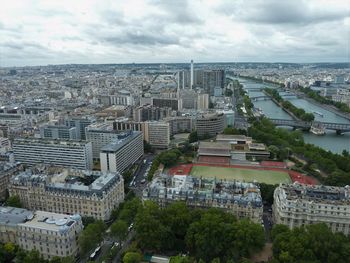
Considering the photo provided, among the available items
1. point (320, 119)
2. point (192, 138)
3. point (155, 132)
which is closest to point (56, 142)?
point (155, 132)

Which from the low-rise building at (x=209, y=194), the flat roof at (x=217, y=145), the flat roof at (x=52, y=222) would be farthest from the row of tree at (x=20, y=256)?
the flat roof at (x=217, y=145)

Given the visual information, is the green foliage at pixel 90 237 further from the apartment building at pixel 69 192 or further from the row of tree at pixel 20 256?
the apartment building at pixel 69 192

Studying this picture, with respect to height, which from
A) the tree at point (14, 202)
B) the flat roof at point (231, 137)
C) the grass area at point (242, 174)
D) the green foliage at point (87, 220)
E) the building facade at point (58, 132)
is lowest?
the grass area at point (242, 174)

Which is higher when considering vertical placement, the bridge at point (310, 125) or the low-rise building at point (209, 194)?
the low-rise building at point (209, 194)

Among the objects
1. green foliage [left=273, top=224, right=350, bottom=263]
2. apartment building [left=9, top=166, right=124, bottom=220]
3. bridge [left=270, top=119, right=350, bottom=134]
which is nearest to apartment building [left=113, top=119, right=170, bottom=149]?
apartment building [left=9, top=166, right=124, bottom=220]

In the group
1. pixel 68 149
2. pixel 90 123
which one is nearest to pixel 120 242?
pixel 68 149

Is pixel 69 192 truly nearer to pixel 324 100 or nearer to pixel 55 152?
pixel 55 152
